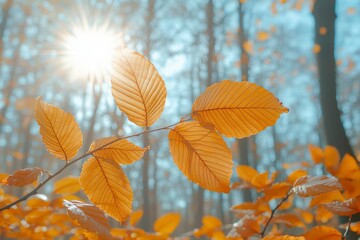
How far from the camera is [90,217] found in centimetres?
49

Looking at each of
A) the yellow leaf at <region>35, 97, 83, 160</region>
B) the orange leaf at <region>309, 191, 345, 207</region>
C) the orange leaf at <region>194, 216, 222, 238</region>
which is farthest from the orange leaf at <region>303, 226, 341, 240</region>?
the orange leaf at <region>194, 216, 222, 238</region>

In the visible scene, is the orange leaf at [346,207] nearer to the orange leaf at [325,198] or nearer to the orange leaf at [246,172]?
the orange leaf at [325,198]

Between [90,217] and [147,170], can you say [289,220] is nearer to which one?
[90,217]

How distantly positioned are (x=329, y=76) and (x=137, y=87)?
5.82ft

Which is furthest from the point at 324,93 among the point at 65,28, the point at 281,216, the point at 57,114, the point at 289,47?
the point at 289,47

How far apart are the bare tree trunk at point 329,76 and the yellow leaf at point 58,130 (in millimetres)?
1507

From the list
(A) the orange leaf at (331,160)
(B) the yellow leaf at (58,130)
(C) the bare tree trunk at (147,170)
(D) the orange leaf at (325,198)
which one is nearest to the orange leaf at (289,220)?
(D) the orange leaf at (325,198)

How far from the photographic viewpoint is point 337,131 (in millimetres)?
1713

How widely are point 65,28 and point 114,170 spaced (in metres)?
8.16

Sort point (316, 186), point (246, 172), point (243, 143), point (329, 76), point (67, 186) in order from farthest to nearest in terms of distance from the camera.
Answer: point (243, 143), point (329, 76), point (246, 172), point (67, 186), point (316, 186)

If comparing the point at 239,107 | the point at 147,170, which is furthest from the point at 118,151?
the point at 147,170

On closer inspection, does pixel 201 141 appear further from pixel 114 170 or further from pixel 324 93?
pixel 324 93

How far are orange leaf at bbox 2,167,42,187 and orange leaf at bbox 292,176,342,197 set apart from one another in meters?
0.48

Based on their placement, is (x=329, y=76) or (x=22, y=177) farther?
(x=329, y=76)
